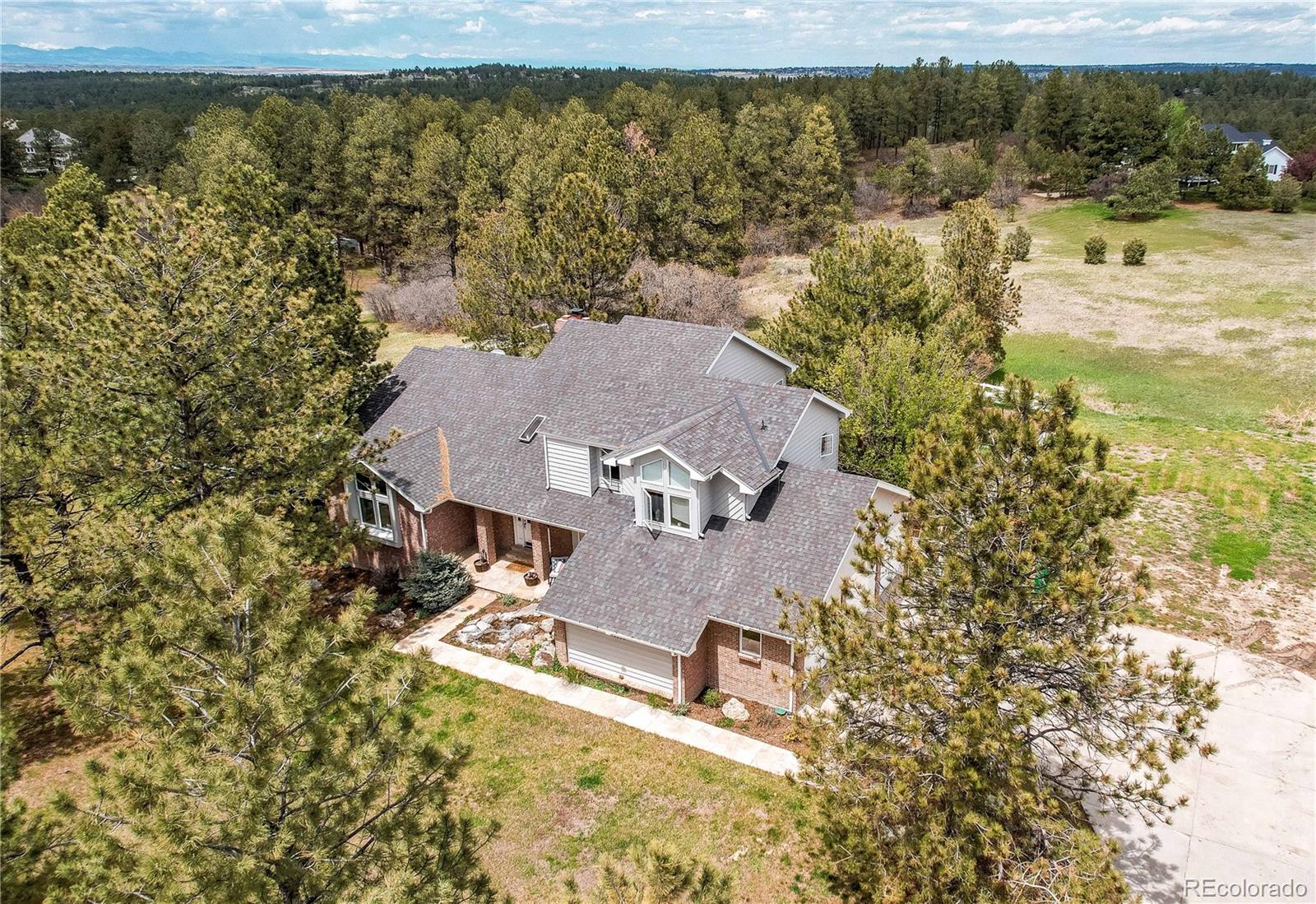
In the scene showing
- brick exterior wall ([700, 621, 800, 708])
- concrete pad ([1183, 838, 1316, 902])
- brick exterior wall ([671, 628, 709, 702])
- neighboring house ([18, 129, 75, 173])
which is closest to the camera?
concrete pad ([1183, 838, 1316, 902])

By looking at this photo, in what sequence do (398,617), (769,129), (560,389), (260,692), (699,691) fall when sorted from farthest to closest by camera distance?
(769,129) < (560,389) < (398,617) < (699,691) < (260,692)

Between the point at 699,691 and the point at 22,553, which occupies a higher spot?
the point at 22,553

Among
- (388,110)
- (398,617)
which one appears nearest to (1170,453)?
(398,617)

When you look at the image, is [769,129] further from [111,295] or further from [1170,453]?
[111,295]

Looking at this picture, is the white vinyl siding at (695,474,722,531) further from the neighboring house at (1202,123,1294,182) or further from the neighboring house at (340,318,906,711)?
the neighboring house at (1202,123,1294,182)

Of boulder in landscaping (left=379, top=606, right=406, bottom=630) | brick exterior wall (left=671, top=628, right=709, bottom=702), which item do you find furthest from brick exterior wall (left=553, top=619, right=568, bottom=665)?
boulder in landscaping (left=379, top=606, right=406, bottom=630)

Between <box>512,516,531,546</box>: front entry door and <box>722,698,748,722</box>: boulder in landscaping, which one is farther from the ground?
<box>512,516,531,546</box>: front entry door
